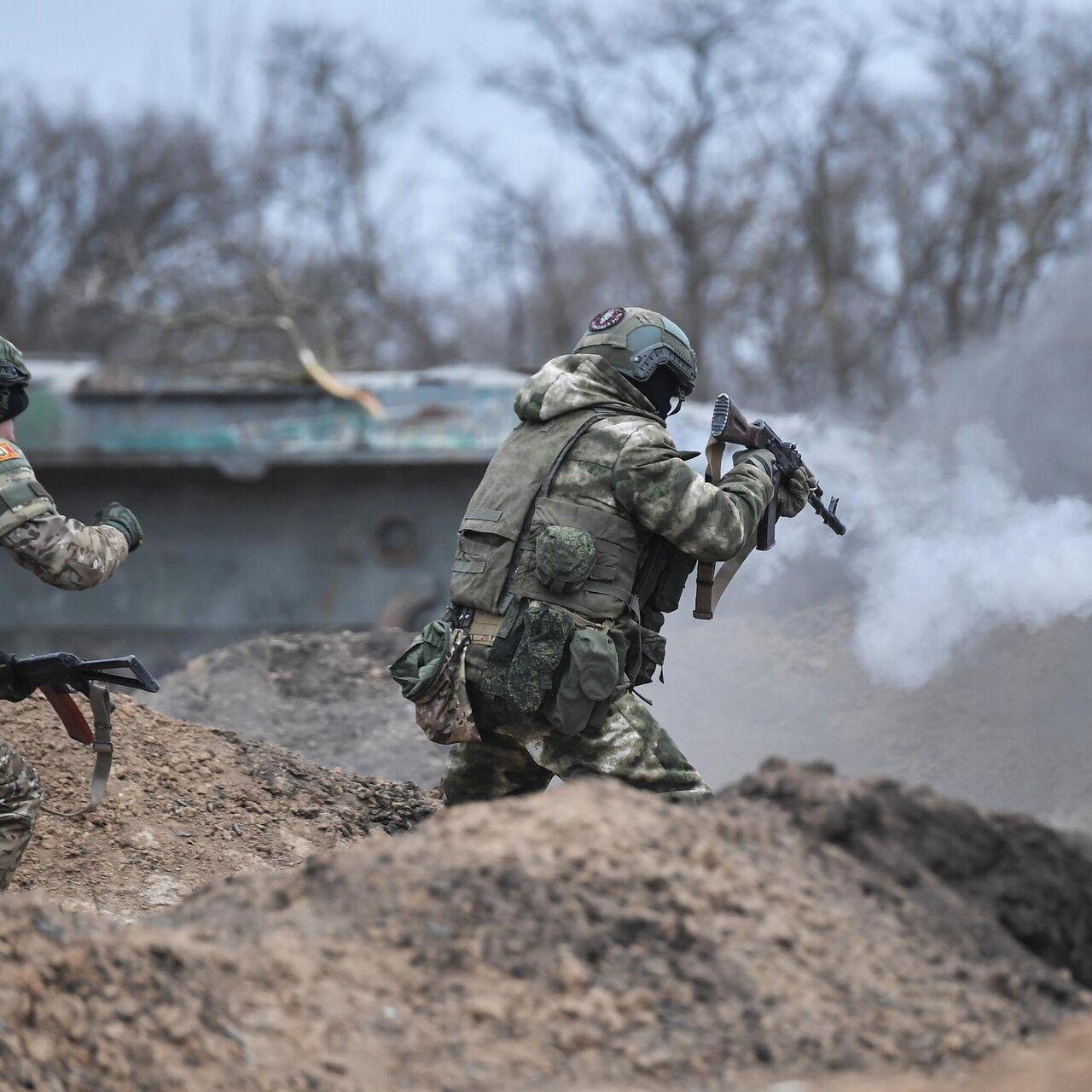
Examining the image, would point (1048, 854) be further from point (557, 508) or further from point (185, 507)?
point (185, 507)

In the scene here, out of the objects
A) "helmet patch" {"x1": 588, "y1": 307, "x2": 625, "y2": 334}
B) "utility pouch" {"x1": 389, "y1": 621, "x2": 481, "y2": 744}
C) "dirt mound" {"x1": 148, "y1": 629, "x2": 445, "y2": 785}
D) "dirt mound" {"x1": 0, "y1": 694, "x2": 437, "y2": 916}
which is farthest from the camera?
"dirt mound" {"x1": 148, "y1": 629, "x2": 445, "y2": 785}

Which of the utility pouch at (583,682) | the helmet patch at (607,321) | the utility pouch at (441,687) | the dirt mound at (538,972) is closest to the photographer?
the dirt mound at (538,972)

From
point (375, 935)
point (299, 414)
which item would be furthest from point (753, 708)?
point (299, 414)

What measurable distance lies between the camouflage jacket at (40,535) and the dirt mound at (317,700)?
2791mm

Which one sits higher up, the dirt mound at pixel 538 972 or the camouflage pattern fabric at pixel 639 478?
the camouflage pattern fabric at pixel 639 478

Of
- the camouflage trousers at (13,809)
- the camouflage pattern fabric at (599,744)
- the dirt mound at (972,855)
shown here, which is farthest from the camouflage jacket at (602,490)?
the camouflage trousers at (13,809)

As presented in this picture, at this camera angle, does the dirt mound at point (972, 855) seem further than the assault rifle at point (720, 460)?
No

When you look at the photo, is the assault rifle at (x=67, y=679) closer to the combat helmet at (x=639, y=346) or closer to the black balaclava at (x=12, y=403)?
the black balaclava at (x=12, y=403)

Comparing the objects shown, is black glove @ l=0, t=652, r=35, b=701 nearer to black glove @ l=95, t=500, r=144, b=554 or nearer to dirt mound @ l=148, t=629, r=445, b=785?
black glove @ l=95, t=500, r=144, b=554

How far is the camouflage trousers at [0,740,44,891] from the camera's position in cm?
441

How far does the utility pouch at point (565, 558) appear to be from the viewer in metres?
4.10

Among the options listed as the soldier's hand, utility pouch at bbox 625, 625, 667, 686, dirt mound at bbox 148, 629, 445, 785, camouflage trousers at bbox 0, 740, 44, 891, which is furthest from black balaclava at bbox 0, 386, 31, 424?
dirt mound at bbox 148, 629, 445, 785

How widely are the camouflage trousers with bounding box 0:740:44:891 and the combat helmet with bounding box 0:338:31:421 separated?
94 centimetres

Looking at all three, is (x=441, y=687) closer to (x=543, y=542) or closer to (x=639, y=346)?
(x=543, y=542)
